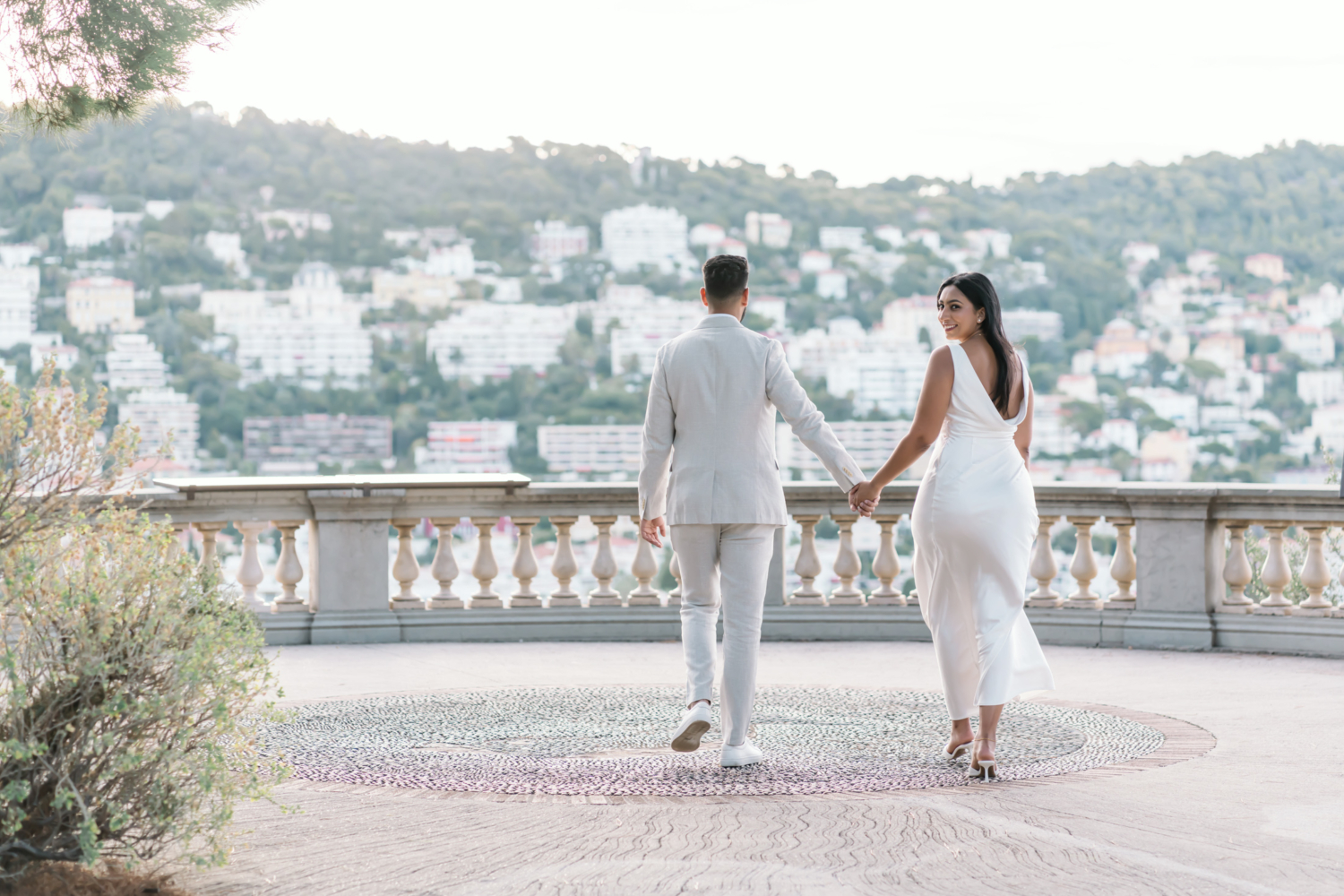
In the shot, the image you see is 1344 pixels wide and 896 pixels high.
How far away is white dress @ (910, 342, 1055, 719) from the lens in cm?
489

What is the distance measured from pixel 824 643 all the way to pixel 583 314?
59.7 metres

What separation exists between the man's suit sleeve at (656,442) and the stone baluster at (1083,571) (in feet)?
13.2

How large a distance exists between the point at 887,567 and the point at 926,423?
3721 millimetres

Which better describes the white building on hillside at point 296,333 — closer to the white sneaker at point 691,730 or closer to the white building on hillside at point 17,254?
the white building on hillside at point 17,254

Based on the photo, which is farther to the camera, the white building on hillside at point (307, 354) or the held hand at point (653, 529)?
the white building on hillside at point (307, 354)

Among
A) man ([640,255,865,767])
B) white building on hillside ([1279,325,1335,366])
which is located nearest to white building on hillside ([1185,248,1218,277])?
white building on hillside ([1279,325,1335,366])

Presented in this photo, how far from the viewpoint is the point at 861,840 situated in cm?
377

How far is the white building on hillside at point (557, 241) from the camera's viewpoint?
6881 cm

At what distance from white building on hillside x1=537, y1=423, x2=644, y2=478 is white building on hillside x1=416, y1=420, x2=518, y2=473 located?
147 centimetres

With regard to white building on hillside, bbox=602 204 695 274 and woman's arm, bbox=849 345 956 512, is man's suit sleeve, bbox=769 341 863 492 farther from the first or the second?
white building on hillside, bbox=602 204 695 274

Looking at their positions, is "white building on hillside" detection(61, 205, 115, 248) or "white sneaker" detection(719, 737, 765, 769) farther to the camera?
"white building on hillside" detection(61, 205, 115, 248)

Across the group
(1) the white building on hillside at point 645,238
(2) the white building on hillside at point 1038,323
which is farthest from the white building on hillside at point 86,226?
(2) the white building on hillside at point 1038,323

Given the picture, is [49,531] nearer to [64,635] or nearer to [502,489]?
[64,635]

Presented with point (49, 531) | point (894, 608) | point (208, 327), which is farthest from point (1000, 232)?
point (49, 531)
